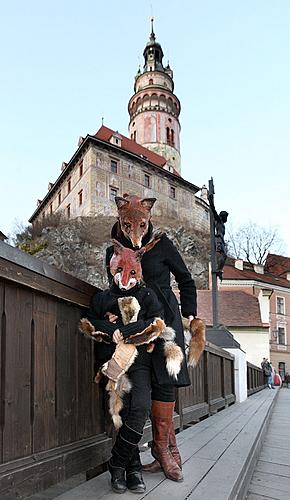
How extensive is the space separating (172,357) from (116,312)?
382 mm

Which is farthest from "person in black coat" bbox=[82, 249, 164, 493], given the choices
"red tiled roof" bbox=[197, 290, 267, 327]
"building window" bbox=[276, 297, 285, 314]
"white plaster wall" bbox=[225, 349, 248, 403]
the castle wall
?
"building window" bbox=[276, 297, 285, 314]

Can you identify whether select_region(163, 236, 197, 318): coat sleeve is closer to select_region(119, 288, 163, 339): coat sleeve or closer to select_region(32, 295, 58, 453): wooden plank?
select_region(119, 288, 163, 339): coat sleeve

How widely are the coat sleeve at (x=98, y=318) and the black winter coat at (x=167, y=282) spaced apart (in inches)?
9.6

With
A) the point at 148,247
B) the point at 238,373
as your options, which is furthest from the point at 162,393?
the point at 238,373

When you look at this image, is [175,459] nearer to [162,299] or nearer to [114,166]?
[162,299]

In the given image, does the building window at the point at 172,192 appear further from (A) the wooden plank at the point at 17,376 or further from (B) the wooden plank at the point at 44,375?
(A) the wooden plank at the point at 17,376

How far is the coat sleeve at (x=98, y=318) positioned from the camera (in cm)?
252

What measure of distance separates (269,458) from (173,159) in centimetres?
6089

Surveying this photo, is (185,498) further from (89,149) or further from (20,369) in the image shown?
(89,149)

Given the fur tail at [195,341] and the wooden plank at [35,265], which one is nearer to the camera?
the wooden plank at [35,265]

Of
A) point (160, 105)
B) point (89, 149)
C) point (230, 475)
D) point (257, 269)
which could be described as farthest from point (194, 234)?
point (230, 475)

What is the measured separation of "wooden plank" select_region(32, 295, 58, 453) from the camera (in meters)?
2.27

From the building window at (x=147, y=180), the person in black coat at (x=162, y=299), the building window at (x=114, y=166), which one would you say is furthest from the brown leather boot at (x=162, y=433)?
the building window at (x=147, y=180)

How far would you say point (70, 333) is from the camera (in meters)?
2.72
